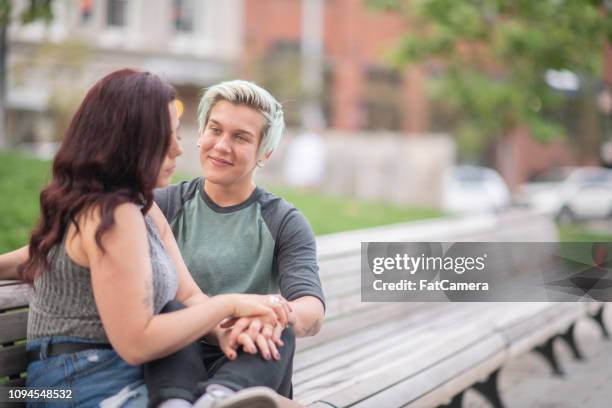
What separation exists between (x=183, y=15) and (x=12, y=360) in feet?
101

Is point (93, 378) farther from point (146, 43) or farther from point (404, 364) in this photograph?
point (146, 43)

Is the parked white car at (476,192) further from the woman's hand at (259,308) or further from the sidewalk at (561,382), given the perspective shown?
the woman's hand at (259,308)

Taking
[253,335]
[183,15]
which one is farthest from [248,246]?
[183,15]

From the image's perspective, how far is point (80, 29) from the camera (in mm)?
28281

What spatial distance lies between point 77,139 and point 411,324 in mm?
3190

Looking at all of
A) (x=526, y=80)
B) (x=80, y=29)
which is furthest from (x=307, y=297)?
(x=80, y=29)

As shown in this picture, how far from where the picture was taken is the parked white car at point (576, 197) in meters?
23.8

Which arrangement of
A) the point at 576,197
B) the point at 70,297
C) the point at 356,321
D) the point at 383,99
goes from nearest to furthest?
the point at 70,297
the point at 356,321
the point at 576,197
the point at 383,99

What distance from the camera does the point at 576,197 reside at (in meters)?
24.0

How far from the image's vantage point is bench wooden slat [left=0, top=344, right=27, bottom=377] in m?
2.67

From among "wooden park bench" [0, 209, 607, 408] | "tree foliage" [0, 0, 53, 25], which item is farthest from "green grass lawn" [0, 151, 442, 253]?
"wooden park bench" [0, 209, 607, 408]

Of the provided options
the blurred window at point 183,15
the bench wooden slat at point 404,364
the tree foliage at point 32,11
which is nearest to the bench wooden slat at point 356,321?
the bench wooden slat at point 404,364

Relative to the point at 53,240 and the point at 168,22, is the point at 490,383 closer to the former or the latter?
the point at 53,240

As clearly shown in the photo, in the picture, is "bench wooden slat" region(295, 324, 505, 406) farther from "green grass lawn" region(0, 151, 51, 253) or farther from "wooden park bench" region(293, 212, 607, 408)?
"green grass lawn" region(0, 151, 51, 253)
